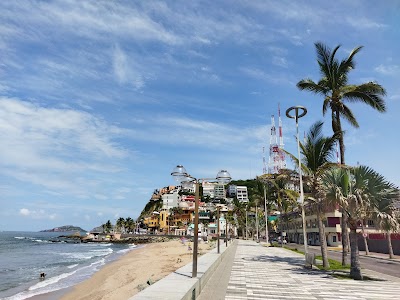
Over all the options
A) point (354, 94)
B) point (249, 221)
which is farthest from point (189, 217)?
Result: point (354, 94)

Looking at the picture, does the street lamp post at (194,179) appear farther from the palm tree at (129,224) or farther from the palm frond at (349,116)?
the palm tree at (129,224)

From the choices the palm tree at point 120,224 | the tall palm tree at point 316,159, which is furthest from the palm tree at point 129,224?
the tall palm tree at point 316,159

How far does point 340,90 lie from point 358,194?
26.7ft

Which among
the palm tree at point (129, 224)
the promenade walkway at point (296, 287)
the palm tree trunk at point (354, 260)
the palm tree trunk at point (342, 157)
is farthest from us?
the palm tree at point (129, 224)

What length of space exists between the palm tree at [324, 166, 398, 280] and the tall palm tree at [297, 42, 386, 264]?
4161mm

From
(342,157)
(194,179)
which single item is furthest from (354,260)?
(194,179)

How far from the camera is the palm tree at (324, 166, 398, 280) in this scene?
1521 centimetres

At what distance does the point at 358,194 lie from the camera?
15125 millimetres

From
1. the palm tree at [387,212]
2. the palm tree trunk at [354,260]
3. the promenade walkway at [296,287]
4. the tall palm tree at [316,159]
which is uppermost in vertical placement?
the tall palm tree at [316,159]

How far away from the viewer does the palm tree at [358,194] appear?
15213 mm

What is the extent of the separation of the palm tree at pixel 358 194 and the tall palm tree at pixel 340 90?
13.7 ft

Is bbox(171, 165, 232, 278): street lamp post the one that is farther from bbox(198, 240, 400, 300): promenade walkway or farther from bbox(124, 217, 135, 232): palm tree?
bbox(124, 217, 135, 232): palm tree

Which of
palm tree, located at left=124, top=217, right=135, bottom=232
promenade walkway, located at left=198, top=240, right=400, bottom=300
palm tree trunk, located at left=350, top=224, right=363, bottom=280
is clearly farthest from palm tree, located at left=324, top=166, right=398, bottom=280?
palm tree, located at left=124, top=217, right=135, bottom=232

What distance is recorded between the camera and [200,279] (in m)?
12.2
